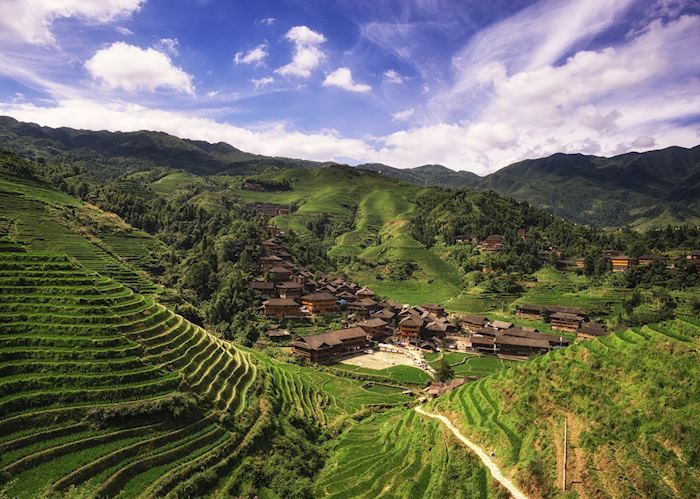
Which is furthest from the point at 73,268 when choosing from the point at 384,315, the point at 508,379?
the point at 384,315

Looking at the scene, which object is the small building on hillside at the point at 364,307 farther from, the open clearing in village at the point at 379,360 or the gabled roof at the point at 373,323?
the open clearing in village at the point at 379,360

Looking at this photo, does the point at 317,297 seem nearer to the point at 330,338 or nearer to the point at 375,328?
the point at 375,328

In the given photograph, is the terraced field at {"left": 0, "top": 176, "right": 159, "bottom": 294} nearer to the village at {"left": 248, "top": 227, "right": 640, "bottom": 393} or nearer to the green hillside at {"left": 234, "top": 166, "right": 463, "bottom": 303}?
the village at {"left": 248, "top": 227, "right": 640, "bottom": 393}

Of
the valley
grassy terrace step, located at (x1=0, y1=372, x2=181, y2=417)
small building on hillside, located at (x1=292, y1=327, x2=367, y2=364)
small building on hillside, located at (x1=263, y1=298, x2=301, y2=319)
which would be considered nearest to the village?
small building on hillside, located at (x1=292, y1=327, x2=367, y2=364)

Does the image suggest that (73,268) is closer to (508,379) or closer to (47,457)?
(47,457)

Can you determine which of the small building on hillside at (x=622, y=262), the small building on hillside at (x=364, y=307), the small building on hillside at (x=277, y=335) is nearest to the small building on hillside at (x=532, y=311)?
the small building on hillside at (x=364, y=307)
